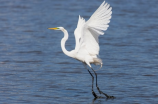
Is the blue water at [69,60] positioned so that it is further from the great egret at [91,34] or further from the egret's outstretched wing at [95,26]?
the egret's outstretched wing at [95,26]

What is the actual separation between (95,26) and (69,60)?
411 centimetres

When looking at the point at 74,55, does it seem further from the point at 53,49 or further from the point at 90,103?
the point at 53,49

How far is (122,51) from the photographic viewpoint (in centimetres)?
1316

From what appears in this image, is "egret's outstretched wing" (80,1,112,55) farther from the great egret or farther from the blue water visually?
the blue water

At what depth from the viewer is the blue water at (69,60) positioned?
28.9 ft

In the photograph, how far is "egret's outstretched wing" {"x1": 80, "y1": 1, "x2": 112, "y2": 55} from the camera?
26.8 ft

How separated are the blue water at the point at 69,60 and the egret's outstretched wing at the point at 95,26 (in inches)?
44.4

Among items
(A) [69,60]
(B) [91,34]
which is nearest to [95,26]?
(B) [91,34]

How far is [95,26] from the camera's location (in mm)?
8305

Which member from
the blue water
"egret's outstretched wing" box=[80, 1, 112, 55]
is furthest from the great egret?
the blue water

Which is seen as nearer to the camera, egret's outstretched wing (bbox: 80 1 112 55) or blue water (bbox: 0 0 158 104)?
egret's outstretched wing (bbox: 80 1 112 55)

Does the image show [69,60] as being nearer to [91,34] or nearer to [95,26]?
[91,34]

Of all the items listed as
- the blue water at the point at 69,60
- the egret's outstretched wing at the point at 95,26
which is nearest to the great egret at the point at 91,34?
the egret's outstretched wing at the point at 95,26

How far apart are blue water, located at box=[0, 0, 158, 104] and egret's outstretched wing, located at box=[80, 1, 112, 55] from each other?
1.13 meters
